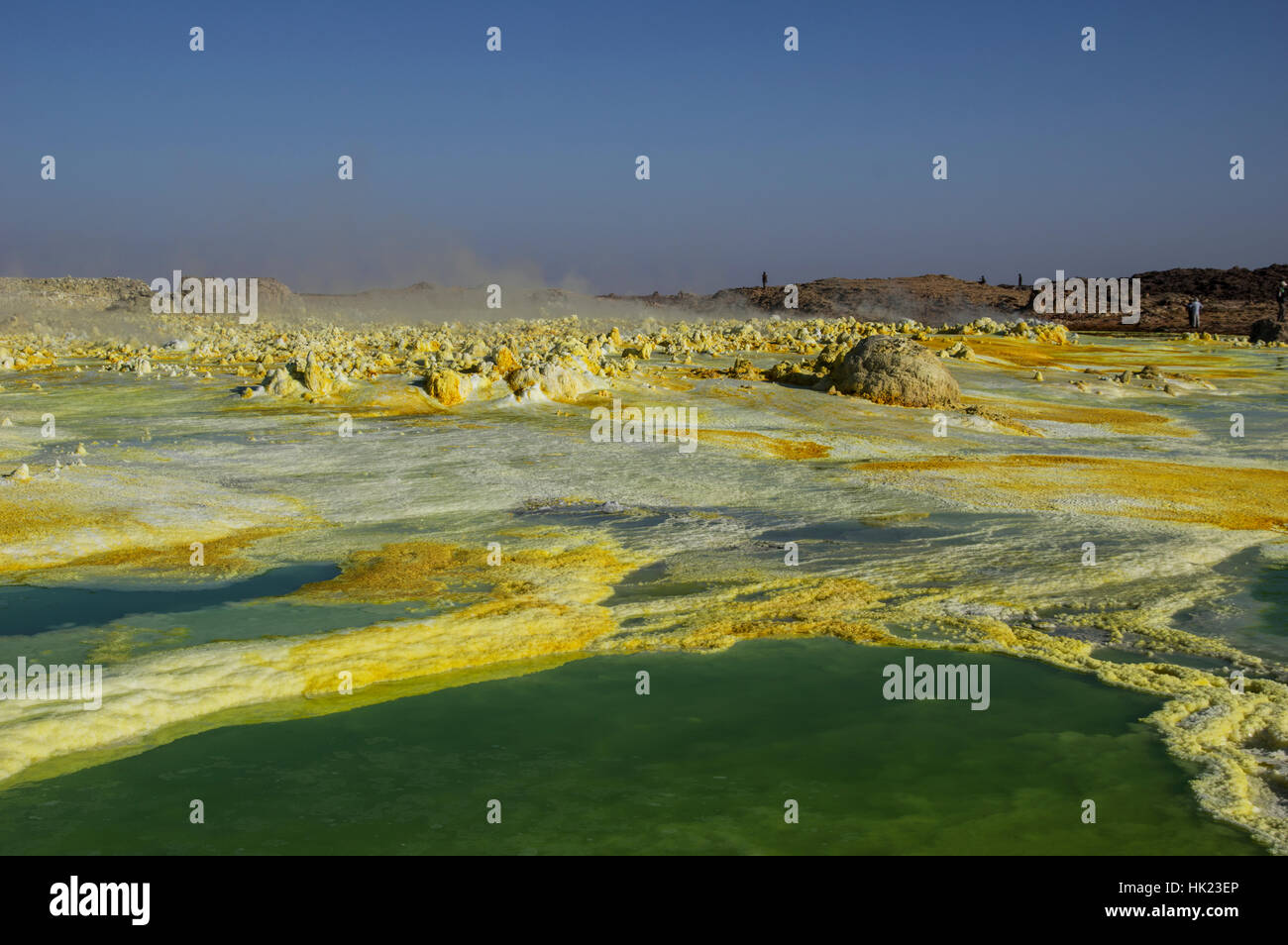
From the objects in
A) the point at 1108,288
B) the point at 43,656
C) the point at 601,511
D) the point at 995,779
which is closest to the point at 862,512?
the point at 601,511

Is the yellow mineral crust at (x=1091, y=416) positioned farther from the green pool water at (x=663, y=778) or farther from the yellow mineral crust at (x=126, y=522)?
the yellow mineral crust at (x=126, y=522)

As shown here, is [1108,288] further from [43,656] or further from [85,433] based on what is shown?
[43,656]

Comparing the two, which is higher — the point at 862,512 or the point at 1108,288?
the point at 1108,288

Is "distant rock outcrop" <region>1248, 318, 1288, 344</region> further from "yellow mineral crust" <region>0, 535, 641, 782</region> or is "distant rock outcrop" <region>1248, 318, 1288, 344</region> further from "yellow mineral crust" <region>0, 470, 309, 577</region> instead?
"yellow mineral crust" <region>0, 470, 309, 577</region>

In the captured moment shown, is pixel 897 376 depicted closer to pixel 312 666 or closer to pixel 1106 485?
pixel 1106 485

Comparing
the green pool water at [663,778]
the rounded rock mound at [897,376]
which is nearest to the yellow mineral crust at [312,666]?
the green pool water at [663,778]
